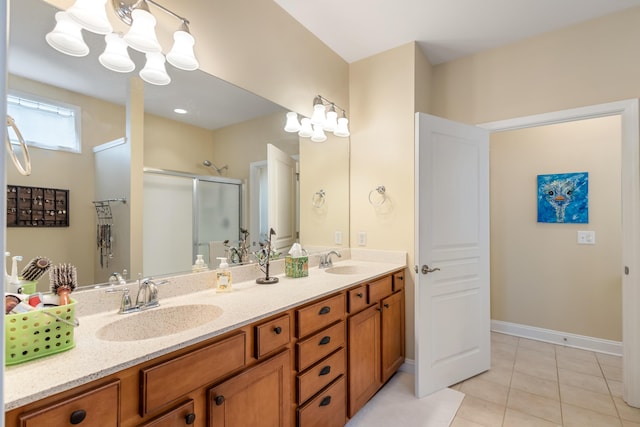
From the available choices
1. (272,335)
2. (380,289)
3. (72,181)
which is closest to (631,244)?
(380,289)

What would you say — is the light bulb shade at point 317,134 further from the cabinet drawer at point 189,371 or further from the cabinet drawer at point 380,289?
the cabinet drawer at point 189,371

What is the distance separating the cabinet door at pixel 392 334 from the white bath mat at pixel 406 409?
12 centimetres

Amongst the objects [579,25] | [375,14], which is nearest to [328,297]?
[375,14]

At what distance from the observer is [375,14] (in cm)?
219

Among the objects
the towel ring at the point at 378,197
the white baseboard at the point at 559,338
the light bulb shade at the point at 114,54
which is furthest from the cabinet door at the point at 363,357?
the white baseboard at the point at 559,338

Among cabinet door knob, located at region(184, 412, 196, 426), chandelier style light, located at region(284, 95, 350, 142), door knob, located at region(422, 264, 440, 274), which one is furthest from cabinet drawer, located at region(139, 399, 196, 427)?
chandelier style light, located at region(284, 95, 350, 142)

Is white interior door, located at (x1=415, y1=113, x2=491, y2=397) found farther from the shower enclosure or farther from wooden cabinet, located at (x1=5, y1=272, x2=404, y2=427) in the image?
the shower enclosure

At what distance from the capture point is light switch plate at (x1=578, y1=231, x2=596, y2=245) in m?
2.80

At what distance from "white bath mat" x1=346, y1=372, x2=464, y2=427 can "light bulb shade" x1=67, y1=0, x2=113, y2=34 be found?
2333 millimetres

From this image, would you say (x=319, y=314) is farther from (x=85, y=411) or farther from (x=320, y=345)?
(x=85, y=411)

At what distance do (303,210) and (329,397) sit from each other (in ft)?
4.45

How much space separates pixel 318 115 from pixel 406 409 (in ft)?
7.15

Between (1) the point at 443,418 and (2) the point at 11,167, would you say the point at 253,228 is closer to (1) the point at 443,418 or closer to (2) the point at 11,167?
(2) the point at 11,167

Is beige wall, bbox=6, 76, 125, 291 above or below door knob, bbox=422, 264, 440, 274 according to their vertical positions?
above
